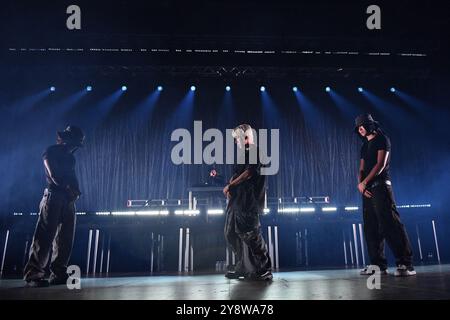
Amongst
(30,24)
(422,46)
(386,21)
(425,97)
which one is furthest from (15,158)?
(425,97)

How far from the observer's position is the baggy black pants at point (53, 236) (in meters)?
2.87

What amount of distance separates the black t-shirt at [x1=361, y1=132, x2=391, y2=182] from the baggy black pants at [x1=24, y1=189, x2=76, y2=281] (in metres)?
3.00

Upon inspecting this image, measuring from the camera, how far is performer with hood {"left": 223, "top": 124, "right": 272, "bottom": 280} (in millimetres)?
3049

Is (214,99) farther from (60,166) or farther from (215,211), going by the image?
(60,166)

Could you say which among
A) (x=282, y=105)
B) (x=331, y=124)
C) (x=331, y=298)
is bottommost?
(x=331, y=298)

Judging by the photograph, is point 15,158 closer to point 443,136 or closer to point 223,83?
point 223,83

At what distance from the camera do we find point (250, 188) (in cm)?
322

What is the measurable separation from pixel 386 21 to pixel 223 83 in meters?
4.09

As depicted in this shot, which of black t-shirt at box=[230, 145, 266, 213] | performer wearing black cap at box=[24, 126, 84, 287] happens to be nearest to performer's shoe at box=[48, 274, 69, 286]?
performer wearing black cap at box=[24, 126, 84, 287]

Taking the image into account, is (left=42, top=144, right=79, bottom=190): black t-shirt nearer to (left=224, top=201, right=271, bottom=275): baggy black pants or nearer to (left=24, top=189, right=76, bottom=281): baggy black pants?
(left=24, top=189, right=76, bottom=281): baggy black pants

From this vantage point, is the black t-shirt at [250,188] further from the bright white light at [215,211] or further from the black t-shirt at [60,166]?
the bright white light at [215,211]

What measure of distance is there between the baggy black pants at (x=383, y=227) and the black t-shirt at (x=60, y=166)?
2956 mm

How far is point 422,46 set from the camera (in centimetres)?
732

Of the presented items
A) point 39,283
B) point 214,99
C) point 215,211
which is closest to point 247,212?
point 39,283
